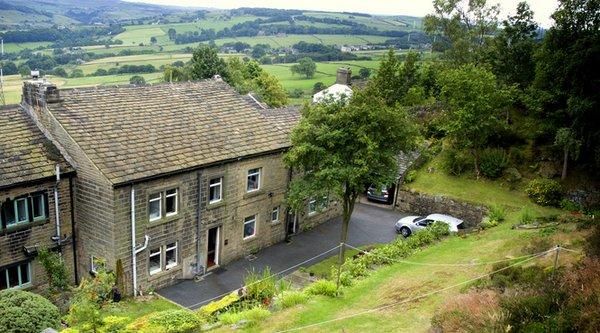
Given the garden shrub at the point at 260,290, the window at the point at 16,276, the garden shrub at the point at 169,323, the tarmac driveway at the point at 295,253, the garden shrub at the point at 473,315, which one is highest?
the garden shrub at the point at 473,315

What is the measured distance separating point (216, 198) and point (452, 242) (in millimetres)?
12841

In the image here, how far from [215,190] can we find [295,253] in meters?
6.56

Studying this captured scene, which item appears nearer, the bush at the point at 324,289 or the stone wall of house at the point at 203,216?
the bush at the point at 324,289

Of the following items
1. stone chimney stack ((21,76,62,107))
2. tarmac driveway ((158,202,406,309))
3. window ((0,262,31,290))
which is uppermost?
stone chimney stack ((21,76,62,107))

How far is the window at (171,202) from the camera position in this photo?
2427 cm

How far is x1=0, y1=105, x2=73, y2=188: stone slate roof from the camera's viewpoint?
70.2 feet

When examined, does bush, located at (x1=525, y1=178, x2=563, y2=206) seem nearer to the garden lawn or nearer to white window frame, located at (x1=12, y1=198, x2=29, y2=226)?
the garden lawn

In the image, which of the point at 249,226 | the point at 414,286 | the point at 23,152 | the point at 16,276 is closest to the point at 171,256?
the point at 249,226

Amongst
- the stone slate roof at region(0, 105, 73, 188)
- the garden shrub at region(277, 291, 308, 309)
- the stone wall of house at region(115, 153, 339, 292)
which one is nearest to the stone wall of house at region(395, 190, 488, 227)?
the stone wall of house at region(115, 153, 339, 292)

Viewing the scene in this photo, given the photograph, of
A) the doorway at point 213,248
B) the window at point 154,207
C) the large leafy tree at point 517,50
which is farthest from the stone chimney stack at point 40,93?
the large leafy tree at point 517,50

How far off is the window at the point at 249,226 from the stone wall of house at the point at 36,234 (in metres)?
9.28

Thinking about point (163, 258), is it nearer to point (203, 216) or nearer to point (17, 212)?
point (203, 216)

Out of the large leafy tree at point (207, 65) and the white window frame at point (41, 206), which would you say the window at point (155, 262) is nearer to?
the white window frame at point (41, 206)

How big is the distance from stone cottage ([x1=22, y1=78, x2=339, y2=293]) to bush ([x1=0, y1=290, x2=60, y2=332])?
224 inches
